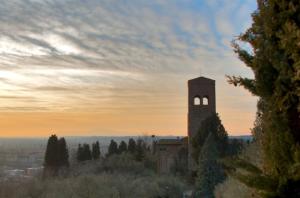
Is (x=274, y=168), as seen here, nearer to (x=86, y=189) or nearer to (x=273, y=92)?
(x=273, y=92)

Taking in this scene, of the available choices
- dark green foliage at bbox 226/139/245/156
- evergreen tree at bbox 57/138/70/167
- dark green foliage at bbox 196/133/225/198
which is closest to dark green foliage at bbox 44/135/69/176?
evergreen tree at bbox 57/138/70/167

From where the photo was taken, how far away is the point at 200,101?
36.0 metres

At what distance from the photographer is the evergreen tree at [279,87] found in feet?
14.3

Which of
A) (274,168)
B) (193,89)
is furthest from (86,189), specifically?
(274,168)

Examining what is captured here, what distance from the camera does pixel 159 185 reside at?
108ft

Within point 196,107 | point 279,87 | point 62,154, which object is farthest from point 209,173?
point 279,87

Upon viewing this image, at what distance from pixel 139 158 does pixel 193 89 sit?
357 inches

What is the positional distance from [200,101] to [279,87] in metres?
31.6

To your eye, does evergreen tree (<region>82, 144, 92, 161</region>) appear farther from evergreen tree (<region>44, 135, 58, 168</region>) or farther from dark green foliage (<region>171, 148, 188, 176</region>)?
dark green foliage (<region>171, 148, 188, 176</region>)

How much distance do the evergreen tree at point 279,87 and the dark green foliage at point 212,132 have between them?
2571 centimetres

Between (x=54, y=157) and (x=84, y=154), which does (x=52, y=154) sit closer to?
(x=54, y=157)

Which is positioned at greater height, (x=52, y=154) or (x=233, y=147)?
(x=233, y=147)

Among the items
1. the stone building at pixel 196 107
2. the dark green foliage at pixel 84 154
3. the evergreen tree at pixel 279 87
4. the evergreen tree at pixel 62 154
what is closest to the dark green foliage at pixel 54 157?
the evergreen tree at pixel 62 154

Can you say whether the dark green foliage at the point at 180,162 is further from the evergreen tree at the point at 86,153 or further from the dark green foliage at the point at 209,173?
the evergreen tree at the point at 86,153
